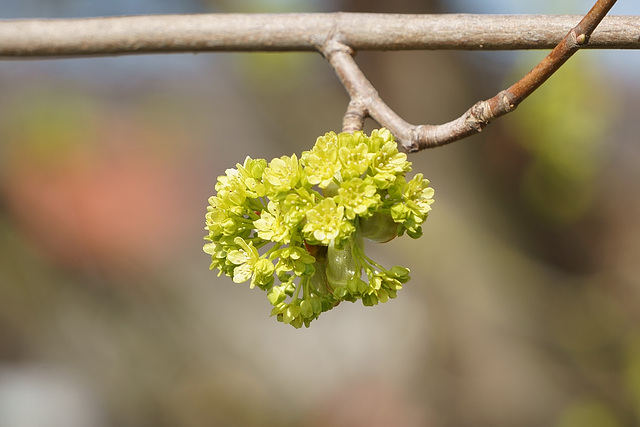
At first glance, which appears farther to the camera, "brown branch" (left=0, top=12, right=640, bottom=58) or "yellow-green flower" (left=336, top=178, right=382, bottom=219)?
"brown branch" (left=0, top=12, right=640, bottom=58)

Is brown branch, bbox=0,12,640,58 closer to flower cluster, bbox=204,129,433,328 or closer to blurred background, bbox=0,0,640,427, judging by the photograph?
flower cluster, bbox=204,129,433,328

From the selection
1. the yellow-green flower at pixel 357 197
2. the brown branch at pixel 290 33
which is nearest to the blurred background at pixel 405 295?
the brown branch at pixel 290 33

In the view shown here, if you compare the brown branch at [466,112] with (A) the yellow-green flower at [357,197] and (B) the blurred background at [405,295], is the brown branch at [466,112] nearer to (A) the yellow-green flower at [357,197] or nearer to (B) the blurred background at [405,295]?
(A) the yellow-green flower at [357,197]

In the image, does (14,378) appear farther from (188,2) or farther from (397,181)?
(397,181)

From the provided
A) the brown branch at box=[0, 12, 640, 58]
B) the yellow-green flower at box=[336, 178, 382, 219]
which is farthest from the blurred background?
the yellow-green flower at box=[336, 178, 382, 219]

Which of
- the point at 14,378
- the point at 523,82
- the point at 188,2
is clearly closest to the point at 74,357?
the point at 14,378

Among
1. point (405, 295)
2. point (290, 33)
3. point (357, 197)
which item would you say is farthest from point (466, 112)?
point (405, 295)

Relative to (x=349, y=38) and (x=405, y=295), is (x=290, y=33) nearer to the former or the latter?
(x=349, y=38)
